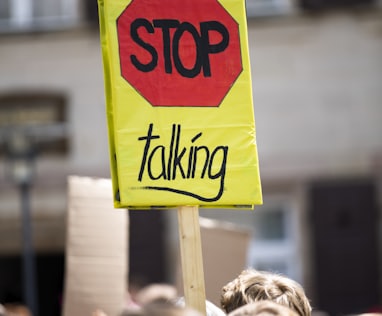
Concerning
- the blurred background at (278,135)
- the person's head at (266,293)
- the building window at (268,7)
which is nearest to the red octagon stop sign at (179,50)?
the person's head at (266,293)

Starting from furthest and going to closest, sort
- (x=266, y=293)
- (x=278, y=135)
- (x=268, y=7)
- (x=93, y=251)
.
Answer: (x=268, y=7) → (x=278, y=135) → (x=93, y=251) → (x=266, y=293)

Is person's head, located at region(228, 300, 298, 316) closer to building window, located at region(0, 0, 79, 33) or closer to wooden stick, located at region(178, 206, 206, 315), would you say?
wooden stick, located at region(178, 206, 206, 315)

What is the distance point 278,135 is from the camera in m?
12.7

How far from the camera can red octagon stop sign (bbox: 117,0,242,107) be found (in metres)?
4.53

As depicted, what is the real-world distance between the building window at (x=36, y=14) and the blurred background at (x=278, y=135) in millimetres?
11

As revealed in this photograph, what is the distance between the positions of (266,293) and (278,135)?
858 cm

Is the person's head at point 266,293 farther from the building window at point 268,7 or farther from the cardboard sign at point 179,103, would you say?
the building window at point 268,7

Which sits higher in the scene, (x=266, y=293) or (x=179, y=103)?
(x=179, y=103)

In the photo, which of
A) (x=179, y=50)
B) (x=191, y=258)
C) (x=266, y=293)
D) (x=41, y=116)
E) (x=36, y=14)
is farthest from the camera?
(x=36, y=14)

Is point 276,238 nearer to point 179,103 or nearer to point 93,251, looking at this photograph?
point 93,251

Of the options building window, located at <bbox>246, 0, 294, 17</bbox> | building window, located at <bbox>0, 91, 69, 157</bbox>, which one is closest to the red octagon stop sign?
building window, located at <bbox>246, 0, 294, 17</bbox>

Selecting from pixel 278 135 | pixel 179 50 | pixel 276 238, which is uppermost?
pixel 179 50

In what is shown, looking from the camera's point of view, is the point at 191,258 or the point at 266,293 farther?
the point at 191,258

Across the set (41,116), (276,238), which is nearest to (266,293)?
(276,238)
